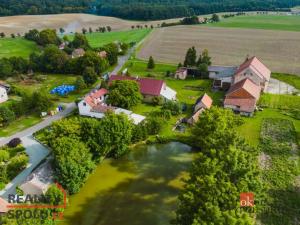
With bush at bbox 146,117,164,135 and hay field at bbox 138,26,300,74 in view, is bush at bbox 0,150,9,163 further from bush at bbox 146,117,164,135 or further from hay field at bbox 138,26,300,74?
hay field at bbox 138,26,300,74

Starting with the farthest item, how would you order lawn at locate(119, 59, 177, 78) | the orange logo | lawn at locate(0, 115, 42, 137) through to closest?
lawn at locate(119, 59, 177, 78) → lawn at locate(0, 115, 42, 137) → the orange logo

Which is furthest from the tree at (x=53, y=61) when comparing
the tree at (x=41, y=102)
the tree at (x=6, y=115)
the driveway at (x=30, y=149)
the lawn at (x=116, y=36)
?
the lawn at (x=116, y=36)

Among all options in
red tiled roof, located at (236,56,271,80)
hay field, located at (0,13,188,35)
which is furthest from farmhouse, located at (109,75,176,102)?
hay field, located at (0,13,188,35)

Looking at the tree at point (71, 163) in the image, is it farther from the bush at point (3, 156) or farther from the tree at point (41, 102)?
the tree at point (41, 102)

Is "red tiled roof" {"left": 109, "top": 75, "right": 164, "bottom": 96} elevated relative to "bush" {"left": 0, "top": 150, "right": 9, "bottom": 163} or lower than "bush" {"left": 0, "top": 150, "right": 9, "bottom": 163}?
elevated

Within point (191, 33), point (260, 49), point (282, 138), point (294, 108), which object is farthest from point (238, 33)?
point (282, 138)

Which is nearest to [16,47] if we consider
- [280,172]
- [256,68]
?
[256,68]

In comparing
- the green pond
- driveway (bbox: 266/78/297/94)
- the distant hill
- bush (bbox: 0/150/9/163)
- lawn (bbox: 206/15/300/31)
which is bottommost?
the green pond
